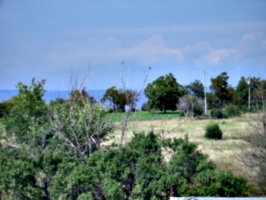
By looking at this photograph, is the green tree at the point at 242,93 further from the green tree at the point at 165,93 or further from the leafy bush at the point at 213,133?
the leafy bush at the point at 213,133

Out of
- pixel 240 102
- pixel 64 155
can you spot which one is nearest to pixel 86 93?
pixel 64 155

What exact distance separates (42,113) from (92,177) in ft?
18.1

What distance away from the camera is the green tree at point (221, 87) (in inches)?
1901

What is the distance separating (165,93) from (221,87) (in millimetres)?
8231

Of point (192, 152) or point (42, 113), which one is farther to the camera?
point (42, 113)

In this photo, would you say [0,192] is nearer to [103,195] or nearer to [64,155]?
[64,155]

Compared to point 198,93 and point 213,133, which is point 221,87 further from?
point 213,133

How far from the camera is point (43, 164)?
1045 cm

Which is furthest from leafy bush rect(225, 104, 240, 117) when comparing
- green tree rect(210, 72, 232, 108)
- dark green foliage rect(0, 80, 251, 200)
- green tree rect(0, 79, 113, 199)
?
dark green foliage rect(0, 80, 251, 200)

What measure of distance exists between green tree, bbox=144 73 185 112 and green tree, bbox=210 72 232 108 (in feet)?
13.2

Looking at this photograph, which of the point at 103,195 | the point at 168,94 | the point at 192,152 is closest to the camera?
the point at 103,195

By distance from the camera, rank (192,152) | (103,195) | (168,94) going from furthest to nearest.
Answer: (168,94) → (192,152) → (103,195)

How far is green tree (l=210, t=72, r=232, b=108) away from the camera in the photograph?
158 ft

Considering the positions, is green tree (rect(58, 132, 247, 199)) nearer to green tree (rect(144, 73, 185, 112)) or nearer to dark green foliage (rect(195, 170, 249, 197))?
dark green foliage (rect(195, 170, 249, 197))
